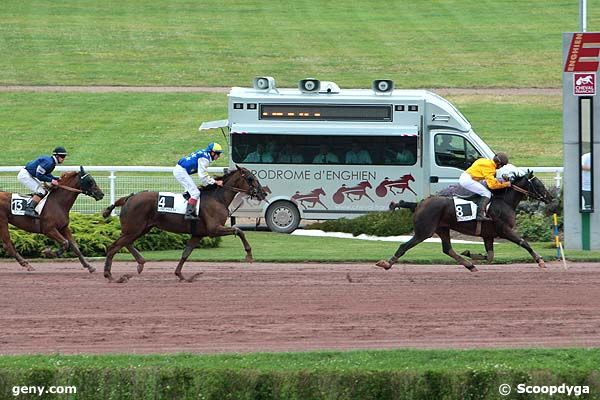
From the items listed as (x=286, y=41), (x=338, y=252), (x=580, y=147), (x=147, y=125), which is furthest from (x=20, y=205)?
(x=286, y=41)

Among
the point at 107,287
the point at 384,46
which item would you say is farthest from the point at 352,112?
the point at 384,46

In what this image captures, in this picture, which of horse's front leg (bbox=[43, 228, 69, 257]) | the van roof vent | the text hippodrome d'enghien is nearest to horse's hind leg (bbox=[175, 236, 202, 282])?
horse's front leg (bbox=[43, 228, 69, 257])

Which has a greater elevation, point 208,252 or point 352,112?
point 352,112

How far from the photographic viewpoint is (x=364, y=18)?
56.8 metres

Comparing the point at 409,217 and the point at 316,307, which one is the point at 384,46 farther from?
the point at 316,307

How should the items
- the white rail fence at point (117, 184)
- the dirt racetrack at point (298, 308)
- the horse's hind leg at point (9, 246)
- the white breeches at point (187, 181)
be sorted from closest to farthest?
the dirt racetrack at point (298, 308) → the white breeches at point (187, 181) → the horse's hind leg at point (9, 246) → the white rail fence at point (117, 184)

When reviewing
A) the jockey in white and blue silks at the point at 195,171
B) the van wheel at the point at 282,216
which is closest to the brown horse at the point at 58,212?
the jockey in white and blue silks at the point at 195,171

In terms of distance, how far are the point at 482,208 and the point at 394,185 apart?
283 inches

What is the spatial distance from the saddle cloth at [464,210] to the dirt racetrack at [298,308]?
84 centimetres

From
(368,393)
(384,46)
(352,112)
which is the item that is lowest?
(368,393)

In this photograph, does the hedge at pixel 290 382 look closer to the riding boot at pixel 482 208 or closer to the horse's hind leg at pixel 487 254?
the riding boot at pixel 482 208

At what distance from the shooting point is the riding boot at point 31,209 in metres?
20.1

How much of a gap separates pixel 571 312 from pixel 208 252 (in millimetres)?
8646

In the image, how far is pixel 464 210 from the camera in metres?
19.1
